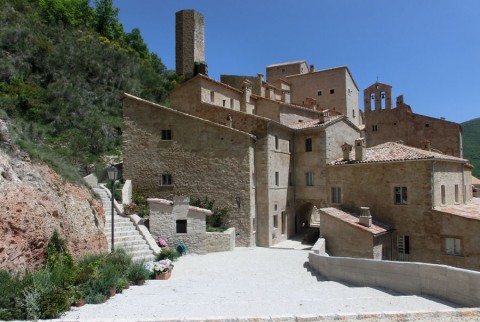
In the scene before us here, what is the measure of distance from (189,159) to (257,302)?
53.9 ft

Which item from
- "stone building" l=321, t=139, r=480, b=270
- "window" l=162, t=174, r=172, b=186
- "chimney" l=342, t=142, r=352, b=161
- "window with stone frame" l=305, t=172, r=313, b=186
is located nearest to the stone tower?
"window with stone frame" l=305, t=172, r=313, b=186

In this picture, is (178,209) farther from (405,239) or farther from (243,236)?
(405,239)

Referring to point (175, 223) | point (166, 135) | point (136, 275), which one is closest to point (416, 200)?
point (175, 223)

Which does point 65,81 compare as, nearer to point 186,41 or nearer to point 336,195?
point 186,41

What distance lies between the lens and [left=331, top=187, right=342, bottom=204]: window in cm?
2490

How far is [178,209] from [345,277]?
10.8 meters

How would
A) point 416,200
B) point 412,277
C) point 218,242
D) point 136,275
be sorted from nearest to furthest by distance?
point 412,277 → point 136,275 → point 218,242 → point 416,200

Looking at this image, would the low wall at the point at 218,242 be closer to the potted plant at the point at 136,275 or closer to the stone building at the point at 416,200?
the stone building at the point at 416,200

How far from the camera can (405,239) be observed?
21.3 metres

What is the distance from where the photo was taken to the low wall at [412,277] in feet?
26.9

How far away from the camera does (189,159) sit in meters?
23.7

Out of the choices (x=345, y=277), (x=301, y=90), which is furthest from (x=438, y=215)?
(x=301, y=90)

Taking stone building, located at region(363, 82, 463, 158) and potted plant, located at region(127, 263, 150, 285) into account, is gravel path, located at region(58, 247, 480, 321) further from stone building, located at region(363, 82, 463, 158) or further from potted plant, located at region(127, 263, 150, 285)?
stone building, located at region(363, 82, 463, 158)

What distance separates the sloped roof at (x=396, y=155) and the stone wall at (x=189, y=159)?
7889 millimetres
